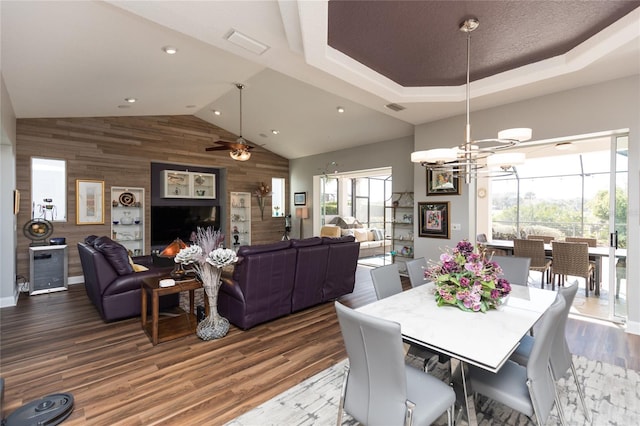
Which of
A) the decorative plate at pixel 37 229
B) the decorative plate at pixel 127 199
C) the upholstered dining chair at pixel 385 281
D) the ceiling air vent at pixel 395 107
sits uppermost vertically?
the ceiling air vent at pixel 395 107

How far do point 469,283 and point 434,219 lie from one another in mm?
3200

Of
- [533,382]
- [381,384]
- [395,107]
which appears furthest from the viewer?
[395,107]

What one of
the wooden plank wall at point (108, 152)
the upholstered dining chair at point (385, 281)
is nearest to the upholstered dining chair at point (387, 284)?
the upholstered dining chair at point (385, 281)

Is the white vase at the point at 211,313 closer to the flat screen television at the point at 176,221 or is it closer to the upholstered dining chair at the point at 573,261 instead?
the flat screen television at the point at 176,221

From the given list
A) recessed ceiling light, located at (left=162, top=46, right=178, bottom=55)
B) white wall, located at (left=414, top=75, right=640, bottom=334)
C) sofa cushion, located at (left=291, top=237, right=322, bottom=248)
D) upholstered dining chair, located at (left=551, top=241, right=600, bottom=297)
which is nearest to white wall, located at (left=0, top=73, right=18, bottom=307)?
recessed ceiling light, located at (left=162, top=46, right=178, bottom=55)

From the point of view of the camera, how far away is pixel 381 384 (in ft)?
4.80

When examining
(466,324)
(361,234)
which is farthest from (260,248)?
(361,234)

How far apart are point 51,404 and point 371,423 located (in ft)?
7.39

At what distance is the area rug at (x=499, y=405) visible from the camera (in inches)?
79.7

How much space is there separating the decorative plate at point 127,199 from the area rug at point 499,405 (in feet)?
18.6

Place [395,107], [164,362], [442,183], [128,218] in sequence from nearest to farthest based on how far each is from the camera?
[164,362]
[395,107]
[442,183]
[128,218]

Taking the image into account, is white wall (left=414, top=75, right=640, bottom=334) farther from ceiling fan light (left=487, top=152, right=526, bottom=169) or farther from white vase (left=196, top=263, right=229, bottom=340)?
white vase (left=196, top=263, right=229, bottom=340)

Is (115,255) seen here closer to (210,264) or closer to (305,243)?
(210,264)

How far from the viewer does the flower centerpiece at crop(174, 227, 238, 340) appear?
312 cm
